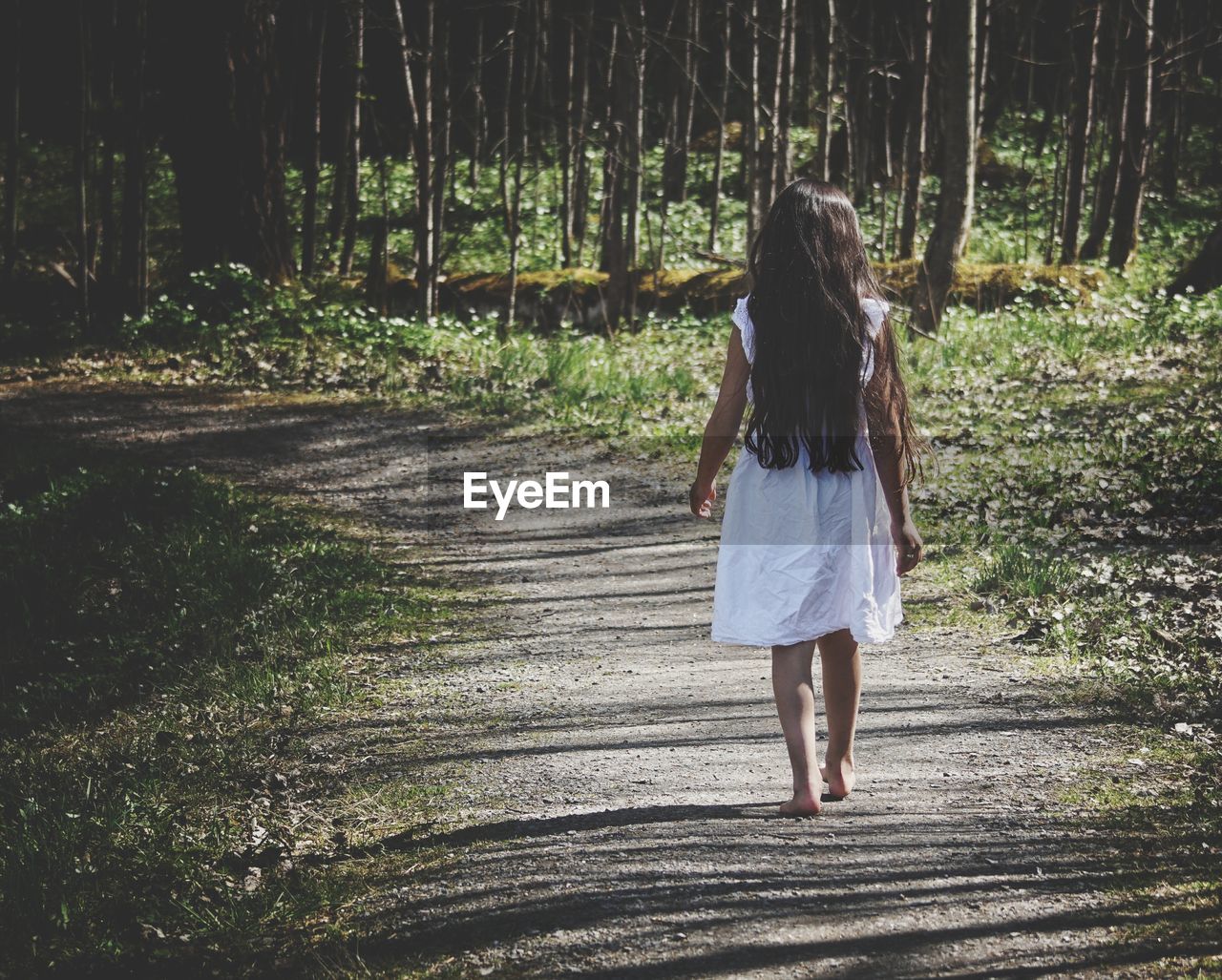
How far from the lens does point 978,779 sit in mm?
4336

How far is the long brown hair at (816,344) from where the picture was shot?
141 inches

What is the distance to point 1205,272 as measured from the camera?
1495 centimetres

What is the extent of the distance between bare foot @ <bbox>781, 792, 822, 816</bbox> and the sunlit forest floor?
0.97m

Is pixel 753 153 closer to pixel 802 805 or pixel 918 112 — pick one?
pixel 918 112

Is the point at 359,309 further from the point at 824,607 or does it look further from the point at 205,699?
the point at 824,607

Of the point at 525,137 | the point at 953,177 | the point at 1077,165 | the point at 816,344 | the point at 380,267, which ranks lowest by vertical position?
the point at 380,267

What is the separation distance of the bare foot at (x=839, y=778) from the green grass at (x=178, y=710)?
142 cm

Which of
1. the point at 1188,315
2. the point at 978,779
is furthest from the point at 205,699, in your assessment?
the point at 1188,315

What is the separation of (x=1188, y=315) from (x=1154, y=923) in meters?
12.1

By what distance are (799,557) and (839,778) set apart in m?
0.91

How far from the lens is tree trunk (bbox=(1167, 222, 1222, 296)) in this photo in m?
14.8

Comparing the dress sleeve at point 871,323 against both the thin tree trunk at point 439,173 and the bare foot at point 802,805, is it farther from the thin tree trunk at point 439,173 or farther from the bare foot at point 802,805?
the thin tree trunk at point 439,173

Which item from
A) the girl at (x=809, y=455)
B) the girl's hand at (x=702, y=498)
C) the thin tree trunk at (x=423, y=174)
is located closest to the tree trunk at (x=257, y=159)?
the thin tree trunk at (x=423, y=174)

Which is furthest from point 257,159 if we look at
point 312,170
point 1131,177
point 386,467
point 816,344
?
point 1131,177
